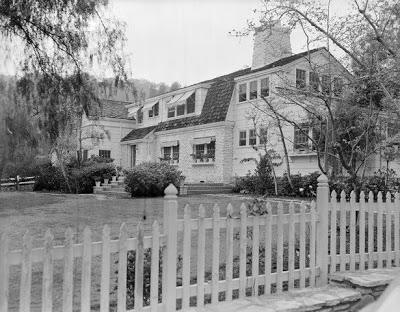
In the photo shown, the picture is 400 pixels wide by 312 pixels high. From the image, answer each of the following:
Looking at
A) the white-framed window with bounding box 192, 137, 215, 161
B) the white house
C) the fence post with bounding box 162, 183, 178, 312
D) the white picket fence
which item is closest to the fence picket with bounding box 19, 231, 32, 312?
the white picket fence

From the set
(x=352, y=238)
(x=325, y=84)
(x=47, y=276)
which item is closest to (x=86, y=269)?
(x=47, y=276)

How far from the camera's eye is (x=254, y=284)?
12.8 ft

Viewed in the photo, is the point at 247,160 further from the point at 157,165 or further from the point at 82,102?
the point at 82,102

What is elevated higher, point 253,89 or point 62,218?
point 253,89

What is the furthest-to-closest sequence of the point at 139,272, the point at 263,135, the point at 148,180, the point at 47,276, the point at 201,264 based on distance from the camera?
the point at 263,135 → the point at 148,180 → the point at 201,264 → the point at 139,272 → the point at 47,276

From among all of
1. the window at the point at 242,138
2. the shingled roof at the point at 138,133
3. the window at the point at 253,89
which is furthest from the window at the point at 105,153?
the window at the point at 253,89

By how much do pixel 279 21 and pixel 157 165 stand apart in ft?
33.4

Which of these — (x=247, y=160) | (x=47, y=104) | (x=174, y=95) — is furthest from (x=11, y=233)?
(x=174, y=95)

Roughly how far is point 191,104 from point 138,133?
4600mm

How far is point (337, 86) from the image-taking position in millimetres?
7355

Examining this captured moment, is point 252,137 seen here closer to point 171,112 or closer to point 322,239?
point 171,112

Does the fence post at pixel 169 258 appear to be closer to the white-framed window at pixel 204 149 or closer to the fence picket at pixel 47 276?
the fence picket at pixel 47 276

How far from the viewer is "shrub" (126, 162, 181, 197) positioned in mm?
14984

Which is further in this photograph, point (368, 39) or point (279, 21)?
point (279, 21)
